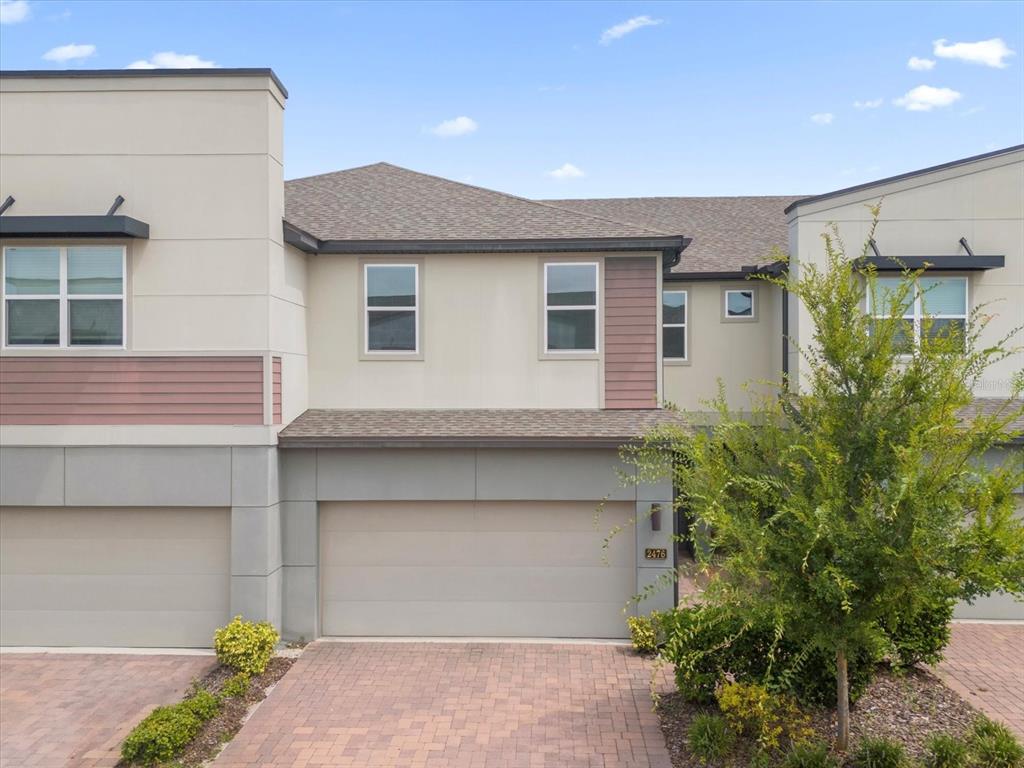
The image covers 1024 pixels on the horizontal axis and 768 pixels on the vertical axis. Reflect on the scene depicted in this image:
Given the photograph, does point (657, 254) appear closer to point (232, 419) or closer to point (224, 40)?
point (232, 419)

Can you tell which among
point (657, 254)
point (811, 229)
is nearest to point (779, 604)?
point (657, 254)

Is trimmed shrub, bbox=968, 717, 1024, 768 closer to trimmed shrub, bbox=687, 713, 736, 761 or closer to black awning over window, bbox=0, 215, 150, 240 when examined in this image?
trimmed shrub, bbox=687, 713, 736, 761

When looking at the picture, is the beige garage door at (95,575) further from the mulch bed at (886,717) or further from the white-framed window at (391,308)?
the mulch bed at (886,717)

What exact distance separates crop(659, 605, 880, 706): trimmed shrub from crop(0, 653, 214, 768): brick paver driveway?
615cm

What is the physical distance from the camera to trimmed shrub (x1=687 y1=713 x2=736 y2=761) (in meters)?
7.94

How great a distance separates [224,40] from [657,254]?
9.34 metres

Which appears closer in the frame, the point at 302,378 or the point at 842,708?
the point at 842,708

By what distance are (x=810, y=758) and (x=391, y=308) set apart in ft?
28.5

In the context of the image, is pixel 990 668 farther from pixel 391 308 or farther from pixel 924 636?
pixel 391 308

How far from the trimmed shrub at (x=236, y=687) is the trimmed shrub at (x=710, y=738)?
17.9ft

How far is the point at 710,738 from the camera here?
26.3 ft

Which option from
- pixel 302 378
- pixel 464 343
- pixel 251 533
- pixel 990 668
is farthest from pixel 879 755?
pixel 302 378

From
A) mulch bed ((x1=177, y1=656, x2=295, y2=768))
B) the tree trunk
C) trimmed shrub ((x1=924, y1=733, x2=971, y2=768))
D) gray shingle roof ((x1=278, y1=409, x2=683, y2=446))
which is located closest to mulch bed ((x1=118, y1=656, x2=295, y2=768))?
mulch bed ((x1=177, y1=656, x2=295, y2=768))

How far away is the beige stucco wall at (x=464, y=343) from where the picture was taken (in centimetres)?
1280
